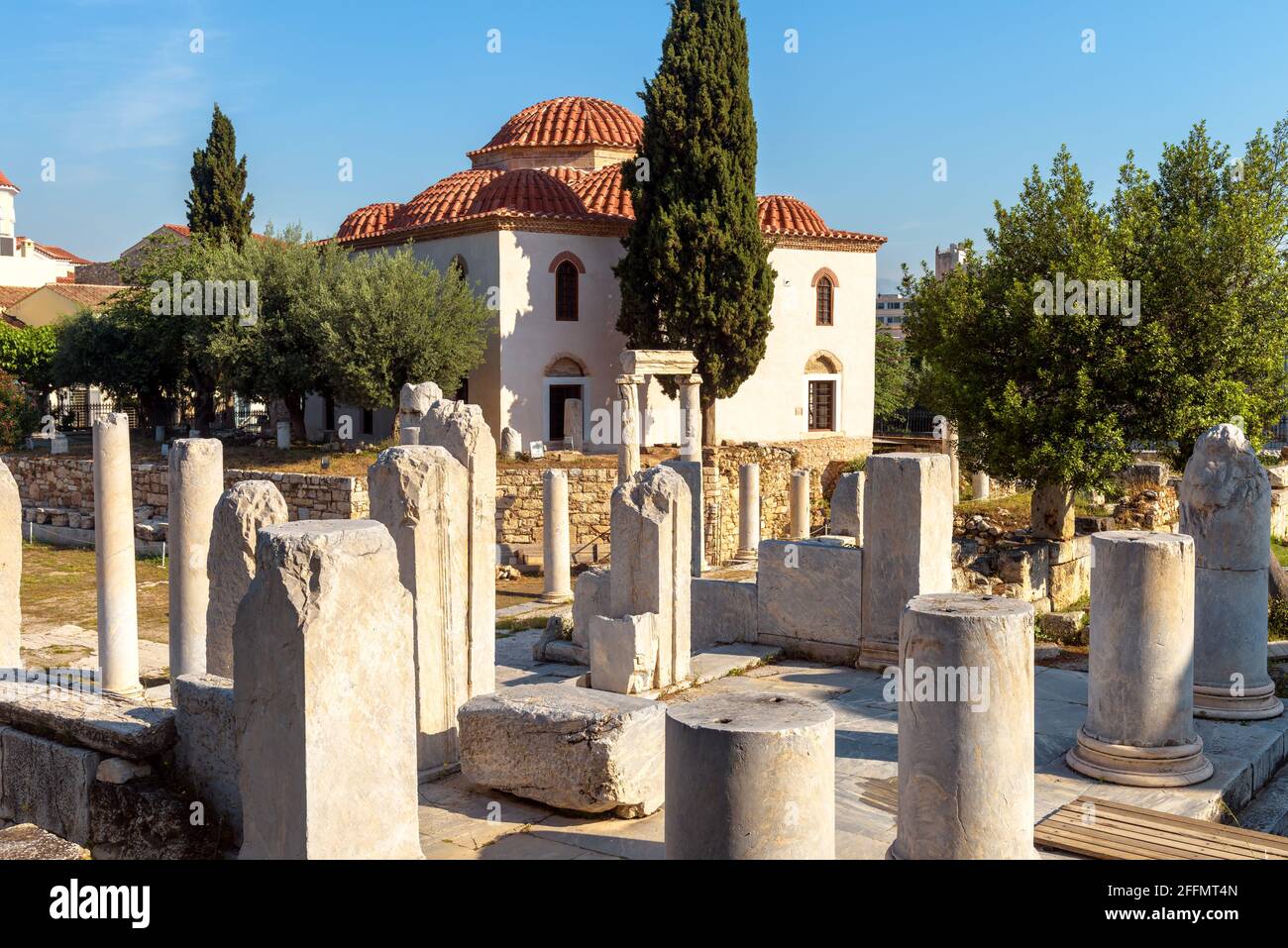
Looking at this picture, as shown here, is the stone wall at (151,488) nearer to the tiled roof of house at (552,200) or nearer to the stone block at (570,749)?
the tiled roof of house at (552,200)

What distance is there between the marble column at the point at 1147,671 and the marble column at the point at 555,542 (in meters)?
10.4

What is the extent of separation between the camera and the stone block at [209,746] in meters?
5.61

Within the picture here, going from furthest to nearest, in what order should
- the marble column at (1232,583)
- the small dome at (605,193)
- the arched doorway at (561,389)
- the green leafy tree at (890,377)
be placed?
the green leafy tree at (890,377) < the small dome at (605,193) < the arched doorway at (561,389) < the marble column at (1232,583)

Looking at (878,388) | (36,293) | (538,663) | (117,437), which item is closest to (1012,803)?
(538,663)

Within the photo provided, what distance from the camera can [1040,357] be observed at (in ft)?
50.6

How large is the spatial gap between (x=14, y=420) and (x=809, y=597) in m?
23.3

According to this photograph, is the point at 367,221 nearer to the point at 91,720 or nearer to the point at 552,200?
the point at 552,200

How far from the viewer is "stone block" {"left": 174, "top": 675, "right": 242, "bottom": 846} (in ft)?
18.4

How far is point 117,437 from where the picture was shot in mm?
11008

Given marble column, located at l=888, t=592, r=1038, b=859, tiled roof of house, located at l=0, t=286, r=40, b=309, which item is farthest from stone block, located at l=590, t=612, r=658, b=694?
tiled roof of house, located at l=0, t=286, r=40, b=309

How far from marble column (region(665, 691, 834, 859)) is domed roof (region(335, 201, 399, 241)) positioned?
2689 cm

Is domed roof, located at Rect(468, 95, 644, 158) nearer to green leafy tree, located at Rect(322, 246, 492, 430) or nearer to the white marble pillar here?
green leafy tree, located at Rect(322, 246, 492, 430)

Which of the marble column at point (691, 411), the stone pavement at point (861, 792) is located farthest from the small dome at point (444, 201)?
the stone pavement at point (861, 792)
